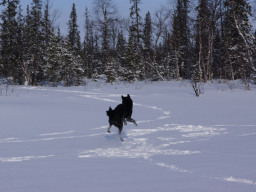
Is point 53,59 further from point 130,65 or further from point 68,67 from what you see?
point 130,65

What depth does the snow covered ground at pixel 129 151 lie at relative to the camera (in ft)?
12.2

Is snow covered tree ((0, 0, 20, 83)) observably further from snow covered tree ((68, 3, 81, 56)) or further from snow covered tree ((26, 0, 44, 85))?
snow covered tree ((68, 3, 81, 56))

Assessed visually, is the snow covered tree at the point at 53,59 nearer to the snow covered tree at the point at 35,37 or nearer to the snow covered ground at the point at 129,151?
the snow covered tree at the point at 35,37

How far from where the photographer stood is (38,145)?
21.9 ft

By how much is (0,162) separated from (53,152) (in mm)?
1165

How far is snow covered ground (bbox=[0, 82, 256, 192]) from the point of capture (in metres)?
3.73

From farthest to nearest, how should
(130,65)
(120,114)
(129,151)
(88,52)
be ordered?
1. (88,52)
2. (130,65)
3. (120,114)
4. (129,151)

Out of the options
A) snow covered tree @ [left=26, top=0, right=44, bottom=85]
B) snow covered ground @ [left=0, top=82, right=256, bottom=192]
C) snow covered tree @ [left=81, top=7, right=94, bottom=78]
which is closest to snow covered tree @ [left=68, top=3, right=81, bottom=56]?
snow covered tree @ [left=81, top=7, right=94, bottom=78]

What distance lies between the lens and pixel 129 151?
19.5 feet


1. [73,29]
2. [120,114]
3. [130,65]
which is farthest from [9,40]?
[120,114]

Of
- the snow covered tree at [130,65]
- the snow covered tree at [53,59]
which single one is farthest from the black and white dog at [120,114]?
the snow covered tree at [130,65]

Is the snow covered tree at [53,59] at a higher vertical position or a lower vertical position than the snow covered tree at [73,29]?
lower

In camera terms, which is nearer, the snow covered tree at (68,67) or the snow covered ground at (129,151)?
the snow covered ground at (129,151)

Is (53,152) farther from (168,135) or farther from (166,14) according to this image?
(166,14)
